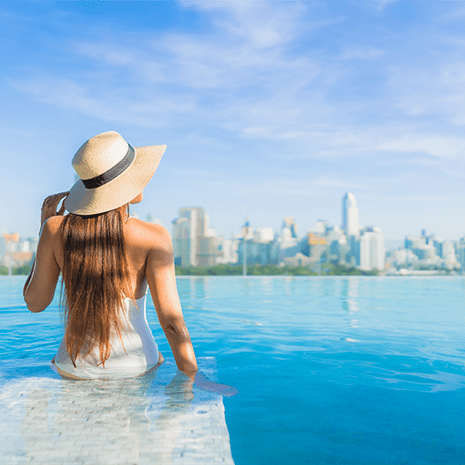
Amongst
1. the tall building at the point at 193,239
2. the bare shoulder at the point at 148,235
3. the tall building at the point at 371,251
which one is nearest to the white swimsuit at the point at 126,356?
the bare shoulder at the point at 148,235

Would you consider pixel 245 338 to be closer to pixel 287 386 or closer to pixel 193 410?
pixel 287 386

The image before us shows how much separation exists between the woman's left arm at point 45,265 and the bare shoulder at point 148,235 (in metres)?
0.25

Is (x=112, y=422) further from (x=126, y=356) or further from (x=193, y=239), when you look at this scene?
(x=193, y=239)

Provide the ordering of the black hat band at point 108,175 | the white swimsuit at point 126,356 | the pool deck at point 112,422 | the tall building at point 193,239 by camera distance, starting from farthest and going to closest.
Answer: the tall building at point 193,239 → the white swimsuit at point 126,356 → the black hat band at point 108,175 → the pool deck at point 112,422

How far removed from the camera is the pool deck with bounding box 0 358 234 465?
1.04 metres

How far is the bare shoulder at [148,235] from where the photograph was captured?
1.34m

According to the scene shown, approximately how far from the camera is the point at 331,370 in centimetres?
233

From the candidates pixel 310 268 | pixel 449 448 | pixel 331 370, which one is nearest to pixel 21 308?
pixel 331 370

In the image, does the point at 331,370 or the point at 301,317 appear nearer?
the point at 331,370

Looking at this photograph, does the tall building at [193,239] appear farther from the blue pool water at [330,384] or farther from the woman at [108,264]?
the woman at [108,264]

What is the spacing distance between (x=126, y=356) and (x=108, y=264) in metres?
0.38

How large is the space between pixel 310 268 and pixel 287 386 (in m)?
30.7

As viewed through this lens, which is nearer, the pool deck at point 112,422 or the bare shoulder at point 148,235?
the pool deck at point 112,422

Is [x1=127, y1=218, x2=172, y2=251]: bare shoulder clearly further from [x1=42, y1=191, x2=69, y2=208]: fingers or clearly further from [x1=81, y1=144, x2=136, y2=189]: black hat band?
[x1=42, y1=191, x2=69, y2=208]: fingers
